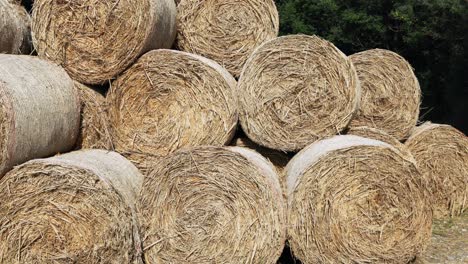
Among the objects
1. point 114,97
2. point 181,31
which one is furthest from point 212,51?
point 114,97

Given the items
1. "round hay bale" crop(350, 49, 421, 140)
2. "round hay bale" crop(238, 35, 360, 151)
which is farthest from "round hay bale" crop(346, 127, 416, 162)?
"round hay bale" crop(350, 49, 421, 140)

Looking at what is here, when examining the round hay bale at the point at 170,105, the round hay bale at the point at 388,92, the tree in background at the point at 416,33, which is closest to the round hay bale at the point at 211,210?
the round hay bale at the point at 170,105

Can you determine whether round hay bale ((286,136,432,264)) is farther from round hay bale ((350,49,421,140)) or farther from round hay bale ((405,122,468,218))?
round hay bale ((405,122,468,218))

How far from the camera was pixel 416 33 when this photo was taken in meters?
13.5

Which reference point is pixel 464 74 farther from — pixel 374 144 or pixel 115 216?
pixel 115 216

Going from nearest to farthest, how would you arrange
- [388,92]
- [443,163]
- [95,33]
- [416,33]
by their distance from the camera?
[95,33]
[388,92]
[443,163]
[416,33]

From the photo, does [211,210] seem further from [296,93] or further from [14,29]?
[14,29]

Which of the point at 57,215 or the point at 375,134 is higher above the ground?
the point at 57,215

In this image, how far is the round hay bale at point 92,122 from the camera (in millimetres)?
5348

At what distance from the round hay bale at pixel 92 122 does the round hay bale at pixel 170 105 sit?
2.9 inches

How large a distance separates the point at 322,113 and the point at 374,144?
64cm

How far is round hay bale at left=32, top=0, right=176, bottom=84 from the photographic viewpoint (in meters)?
5.27

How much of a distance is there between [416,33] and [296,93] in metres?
8.83

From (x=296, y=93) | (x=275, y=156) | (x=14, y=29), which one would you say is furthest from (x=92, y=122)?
(x=296, y=93)
